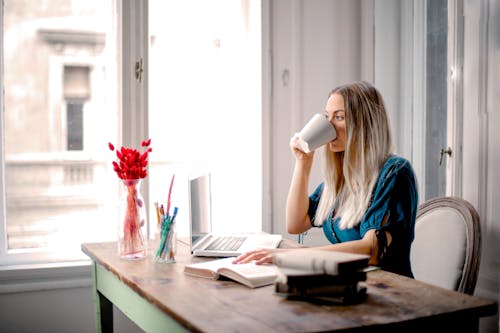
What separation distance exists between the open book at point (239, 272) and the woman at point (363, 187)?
0.20ft

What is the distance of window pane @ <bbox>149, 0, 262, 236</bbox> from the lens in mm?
3232

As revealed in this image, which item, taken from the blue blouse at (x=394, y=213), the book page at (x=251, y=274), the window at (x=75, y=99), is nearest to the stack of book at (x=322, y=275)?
the book page at (x=251, y=274)

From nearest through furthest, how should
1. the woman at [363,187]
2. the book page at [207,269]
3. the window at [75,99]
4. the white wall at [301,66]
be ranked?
1. the book page at [207,269]
2. the woman at [363,187]
3. the window at [75,99]
4. the white wall at [301,66]

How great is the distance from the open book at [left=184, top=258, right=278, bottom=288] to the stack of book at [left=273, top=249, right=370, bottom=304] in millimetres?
172

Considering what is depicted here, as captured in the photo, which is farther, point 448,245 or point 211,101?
point 211,101

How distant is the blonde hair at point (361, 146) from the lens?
215 centimetres

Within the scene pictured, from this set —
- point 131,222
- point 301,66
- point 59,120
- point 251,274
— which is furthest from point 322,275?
point 301,66

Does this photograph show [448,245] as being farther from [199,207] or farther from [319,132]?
[199,207]

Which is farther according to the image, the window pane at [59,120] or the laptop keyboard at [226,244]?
the window pane at [59,120]

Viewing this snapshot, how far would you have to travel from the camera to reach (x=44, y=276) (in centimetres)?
294

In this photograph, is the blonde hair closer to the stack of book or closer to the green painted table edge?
the stack of book

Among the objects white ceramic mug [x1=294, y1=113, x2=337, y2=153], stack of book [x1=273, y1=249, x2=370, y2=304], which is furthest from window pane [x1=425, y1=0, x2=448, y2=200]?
stack of book [x1=273, y1=249, x2=370, y2=304]

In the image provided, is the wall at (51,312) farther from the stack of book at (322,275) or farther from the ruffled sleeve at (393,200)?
the stack of book at (322,275)

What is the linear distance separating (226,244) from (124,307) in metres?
0.45
